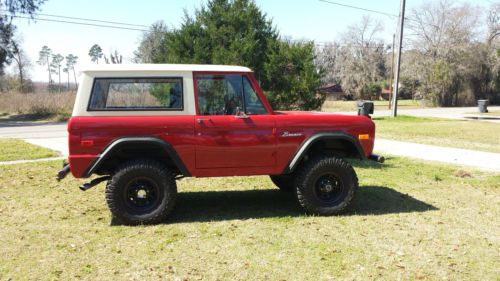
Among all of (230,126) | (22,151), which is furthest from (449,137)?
(22,151)

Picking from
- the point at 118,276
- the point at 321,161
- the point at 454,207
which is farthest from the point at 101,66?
the point at 454,207

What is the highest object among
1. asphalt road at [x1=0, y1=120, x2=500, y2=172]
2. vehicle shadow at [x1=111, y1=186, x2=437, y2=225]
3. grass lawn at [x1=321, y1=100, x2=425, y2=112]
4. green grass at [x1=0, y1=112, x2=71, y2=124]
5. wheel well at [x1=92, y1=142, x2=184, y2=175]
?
wheel well at [x1=92, y1=142, x2=184, y2=175]

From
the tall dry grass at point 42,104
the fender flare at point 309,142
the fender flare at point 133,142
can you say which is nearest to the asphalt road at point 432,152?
the fender flare at point 309,142

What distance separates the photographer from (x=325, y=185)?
227 inches

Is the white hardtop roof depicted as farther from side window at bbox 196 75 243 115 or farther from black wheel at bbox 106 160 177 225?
black wheel at bbox 106 160 177 225

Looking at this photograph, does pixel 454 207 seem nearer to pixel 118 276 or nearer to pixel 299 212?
pixel 299 212

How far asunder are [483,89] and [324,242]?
163ft

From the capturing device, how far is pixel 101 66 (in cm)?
525

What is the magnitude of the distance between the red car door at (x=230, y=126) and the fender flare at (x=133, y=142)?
0.82ft

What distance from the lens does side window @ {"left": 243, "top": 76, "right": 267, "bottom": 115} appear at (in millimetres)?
5473

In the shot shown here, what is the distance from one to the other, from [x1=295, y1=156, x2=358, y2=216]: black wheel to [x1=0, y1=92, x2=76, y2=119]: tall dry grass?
2271cm

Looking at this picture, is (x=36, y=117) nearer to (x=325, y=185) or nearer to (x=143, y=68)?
(x=143, y=68)

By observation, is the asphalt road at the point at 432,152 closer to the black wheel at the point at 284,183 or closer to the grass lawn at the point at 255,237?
the grass lawn at the point at 255,237

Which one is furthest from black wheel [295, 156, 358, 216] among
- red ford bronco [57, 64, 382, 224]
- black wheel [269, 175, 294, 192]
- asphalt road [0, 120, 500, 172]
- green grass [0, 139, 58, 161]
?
green grass [0, 139, 58, 161]
